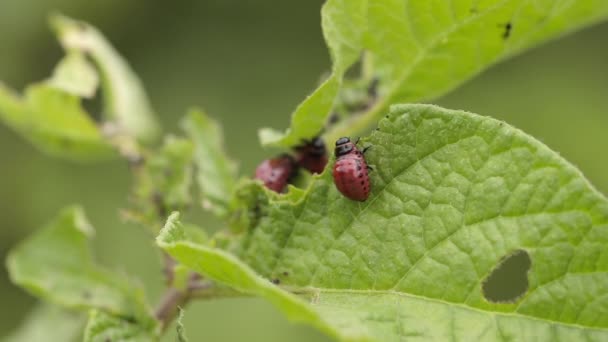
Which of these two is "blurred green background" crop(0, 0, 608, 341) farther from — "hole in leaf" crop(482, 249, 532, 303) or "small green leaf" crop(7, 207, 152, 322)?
"small green leaf" crop(7, 207, 152, 322)

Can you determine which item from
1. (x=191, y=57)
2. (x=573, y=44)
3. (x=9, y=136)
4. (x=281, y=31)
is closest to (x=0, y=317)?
(x=9, y=136)

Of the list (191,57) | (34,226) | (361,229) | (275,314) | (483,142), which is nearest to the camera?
(483,142)

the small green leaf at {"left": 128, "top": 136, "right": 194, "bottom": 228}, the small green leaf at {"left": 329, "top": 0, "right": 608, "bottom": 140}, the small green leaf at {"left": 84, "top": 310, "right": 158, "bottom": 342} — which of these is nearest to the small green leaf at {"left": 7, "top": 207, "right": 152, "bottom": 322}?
the small green leaf at {"left": 84, "top": 310, "right": 158, "bottom": 342}

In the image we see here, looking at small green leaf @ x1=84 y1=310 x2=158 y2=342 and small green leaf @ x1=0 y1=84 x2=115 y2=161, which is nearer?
small green leaf @ x1=84 y1=310 x2=158 y2=342

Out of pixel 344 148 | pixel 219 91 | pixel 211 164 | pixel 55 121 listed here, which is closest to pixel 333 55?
pixel 344 148

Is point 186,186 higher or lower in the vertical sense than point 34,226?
lower

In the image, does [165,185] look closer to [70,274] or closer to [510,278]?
[70,274]

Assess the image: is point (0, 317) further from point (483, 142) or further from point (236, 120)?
point (483, 142)

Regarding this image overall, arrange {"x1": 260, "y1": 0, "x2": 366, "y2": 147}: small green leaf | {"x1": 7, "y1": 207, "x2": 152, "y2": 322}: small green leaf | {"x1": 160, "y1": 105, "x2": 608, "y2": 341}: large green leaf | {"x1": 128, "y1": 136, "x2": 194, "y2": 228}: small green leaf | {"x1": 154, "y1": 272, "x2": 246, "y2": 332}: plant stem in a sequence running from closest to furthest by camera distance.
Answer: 1. {"x1": 160, "y1": 105, "x2": 608, "y2": 341}: large green leaf
2. {"x1": 260, "y1": 0, "x2": 366, "y2": 147}: small green leaf
3. {"x1": 154, "y1": 272, "x2": 246, "y2": 332}: plant stem
4. {"x1": 7, "y1": 207, "x2": 152, "y2": 322}: small green leaf
5. {"x1": 128, "y1": 136, "x2": 194, "y2": 228}: small green leaf
